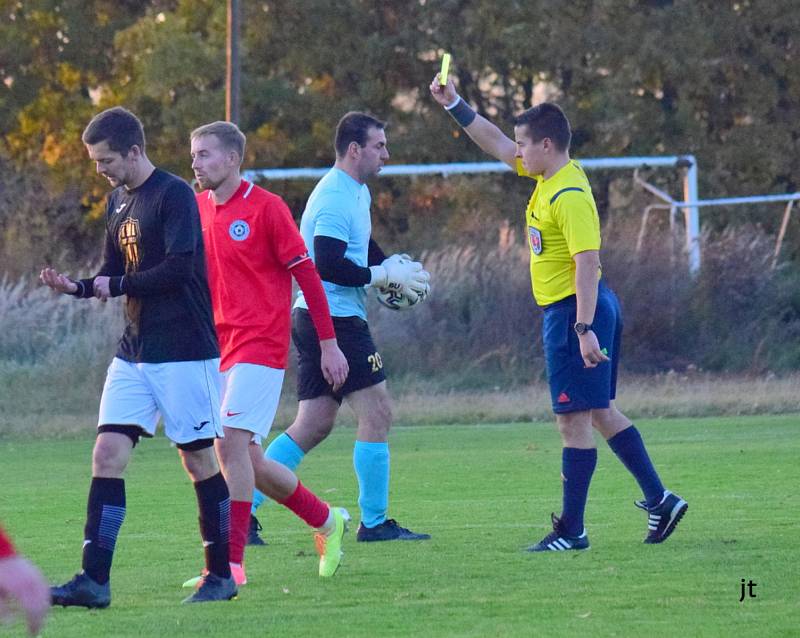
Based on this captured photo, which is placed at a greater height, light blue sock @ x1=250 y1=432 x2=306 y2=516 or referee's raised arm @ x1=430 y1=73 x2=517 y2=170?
referee's raised arm @ x1=430 y1=73 x2=517 y2=170

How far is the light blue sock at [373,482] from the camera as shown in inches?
325

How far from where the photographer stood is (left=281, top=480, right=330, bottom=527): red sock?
7094 millimetres

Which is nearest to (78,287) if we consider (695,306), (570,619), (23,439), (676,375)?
(570,619)

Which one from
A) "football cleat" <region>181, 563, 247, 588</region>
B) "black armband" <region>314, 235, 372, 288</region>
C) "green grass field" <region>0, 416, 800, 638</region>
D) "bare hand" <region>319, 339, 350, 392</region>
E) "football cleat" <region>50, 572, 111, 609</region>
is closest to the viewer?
"green grass field" <region>0, 416, 800, 638</region>

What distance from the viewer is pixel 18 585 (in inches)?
110

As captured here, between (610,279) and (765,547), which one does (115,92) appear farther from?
(765,547)

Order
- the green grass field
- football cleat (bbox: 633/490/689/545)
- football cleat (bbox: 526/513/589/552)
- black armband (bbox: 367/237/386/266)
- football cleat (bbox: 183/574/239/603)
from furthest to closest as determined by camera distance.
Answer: black armband (bbox: 367/237/386/266), football cleat (bbox: 633/490/689/545), football cleat (bbox: 526/513/589/552), football cleat (bbox: 183/574/239/603), the green grass field

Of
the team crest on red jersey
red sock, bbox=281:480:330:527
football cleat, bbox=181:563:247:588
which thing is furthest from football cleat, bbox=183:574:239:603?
the team crest on red jersey

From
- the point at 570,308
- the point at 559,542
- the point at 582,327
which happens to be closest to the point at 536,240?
the point at 570,308

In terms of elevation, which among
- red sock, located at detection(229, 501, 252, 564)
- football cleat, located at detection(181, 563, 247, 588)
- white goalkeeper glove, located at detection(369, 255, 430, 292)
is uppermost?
white goalkeeper glove, located at detection(369, 255, 430, 292)

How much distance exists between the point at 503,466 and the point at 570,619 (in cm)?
682

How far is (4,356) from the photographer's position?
76.6 feet

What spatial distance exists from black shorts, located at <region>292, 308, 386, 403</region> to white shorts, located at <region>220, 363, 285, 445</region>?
1.29 meters

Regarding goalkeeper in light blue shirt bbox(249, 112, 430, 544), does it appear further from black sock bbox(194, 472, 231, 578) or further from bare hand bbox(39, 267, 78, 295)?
bare hand bbox(39, 267, 78, 295)
